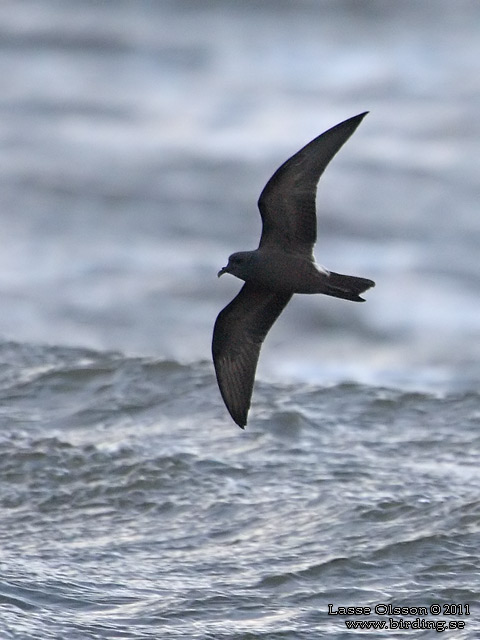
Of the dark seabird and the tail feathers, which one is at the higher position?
the dark seabird

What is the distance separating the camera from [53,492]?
8023 mm

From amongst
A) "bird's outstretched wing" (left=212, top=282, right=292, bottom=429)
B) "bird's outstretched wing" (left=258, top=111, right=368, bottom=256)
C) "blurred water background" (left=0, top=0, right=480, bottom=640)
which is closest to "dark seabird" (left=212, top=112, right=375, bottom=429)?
"bird's outstretched wing" (left=258, top=111, right=368, bottom=256)

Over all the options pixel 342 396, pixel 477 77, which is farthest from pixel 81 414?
pixel 477 77

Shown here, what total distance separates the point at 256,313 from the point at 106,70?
1076cm

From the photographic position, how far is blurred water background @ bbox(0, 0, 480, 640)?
7.11 m

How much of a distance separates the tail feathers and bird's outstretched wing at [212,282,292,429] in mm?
611

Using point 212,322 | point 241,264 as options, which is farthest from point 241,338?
point 212,322

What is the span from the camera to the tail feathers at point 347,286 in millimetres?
5953

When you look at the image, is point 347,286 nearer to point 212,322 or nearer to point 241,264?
point 241,264

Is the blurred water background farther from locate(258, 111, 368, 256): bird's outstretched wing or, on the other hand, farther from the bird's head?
locate(258, 111, 368, 256): bird's outstretched wing

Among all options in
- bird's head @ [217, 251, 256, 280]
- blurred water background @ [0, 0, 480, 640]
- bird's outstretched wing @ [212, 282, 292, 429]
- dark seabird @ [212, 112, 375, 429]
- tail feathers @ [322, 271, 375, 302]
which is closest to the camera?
tail feathers @ [322, 271, 375, 302]

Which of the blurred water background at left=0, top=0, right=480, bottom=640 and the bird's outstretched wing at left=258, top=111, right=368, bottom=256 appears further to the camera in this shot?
the blurred water background at left=0, top=0, right=480, bottom=640

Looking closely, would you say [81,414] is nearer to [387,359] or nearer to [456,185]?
[387,359]

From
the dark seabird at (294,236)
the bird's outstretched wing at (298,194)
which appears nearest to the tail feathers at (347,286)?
the dark seabird at (294,236)
